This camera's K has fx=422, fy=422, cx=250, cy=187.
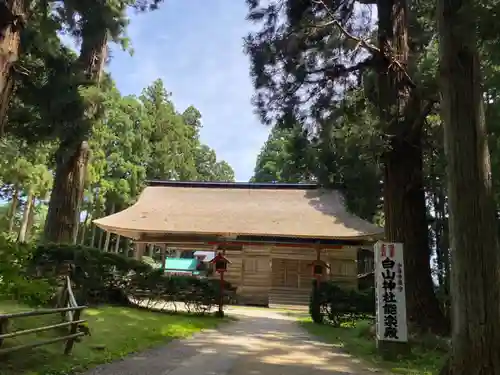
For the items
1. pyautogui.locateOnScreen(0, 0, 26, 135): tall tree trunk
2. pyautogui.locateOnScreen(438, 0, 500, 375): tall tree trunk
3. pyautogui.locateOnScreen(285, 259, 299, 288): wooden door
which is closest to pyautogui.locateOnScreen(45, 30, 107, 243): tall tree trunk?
pyautogui.locateOnScreen(0, 0, 26, 135): tall tree trunk

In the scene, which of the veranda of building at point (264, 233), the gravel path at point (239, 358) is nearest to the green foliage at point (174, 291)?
the gravel path at point (239, 358)

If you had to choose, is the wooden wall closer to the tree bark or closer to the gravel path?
the tree bark

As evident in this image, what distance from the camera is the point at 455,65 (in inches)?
183

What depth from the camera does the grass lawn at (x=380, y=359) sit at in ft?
18.9

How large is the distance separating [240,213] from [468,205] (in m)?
15.9

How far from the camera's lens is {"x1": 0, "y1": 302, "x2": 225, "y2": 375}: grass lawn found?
4738 millimetres

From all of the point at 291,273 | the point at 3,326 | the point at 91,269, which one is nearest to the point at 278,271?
the point at 291,273

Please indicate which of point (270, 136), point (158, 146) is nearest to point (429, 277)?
point (158, 146)

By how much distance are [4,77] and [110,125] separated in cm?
2179

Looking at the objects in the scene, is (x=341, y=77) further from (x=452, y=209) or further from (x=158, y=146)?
(x=158, y=146)

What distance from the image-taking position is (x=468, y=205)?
432cm

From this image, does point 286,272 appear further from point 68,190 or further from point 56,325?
point 56,325

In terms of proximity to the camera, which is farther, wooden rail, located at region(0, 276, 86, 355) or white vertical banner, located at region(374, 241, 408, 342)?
white vertical banner, located at region(374, 241, 408, 342)

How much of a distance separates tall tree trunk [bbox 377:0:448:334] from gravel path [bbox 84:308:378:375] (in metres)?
1.84
